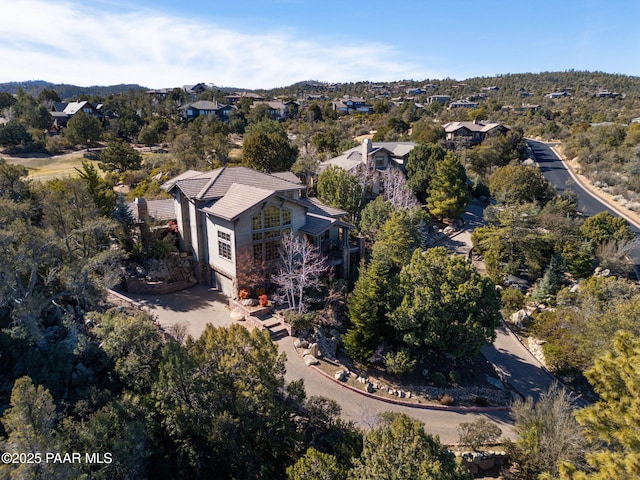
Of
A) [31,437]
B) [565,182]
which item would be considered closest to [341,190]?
[31,437]

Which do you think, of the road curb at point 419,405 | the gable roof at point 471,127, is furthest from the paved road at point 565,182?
the road curb at point 419,405

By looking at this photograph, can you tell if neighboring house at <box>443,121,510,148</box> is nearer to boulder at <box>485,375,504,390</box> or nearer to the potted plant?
boulder at <box>485,375,504,390</box>

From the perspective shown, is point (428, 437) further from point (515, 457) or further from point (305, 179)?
point (305, 179)

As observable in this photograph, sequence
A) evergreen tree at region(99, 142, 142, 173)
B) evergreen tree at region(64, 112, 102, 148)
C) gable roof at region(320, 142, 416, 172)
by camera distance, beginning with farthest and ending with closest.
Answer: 1. evergreen tree at region(64, 112, 102, 148)
2. evergreen tree at region(99, 142, 142, 173)
3. gable roof at region(320, 142, 416, 172)

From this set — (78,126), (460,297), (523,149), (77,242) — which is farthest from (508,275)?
(78,126)

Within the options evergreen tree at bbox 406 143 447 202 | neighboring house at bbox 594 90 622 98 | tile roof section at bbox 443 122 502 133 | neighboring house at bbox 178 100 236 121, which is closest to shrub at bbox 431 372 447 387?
evergreen tree at bbox 406 143 447 202

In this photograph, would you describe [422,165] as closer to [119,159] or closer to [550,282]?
[550,282]
